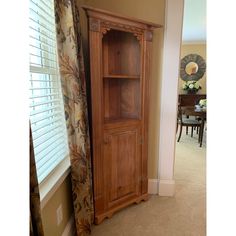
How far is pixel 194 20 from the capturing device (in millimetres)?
4441

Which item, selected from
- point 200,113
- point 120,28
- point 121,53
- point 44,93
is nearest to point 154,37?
point 121,53

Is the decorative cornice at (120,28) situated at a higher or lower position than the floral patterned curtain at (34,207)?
higher

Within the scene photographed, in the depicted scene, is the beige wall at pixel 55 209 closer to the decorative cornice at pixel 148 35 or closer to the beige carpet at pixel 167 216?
the beige carpet at pixel 167 216

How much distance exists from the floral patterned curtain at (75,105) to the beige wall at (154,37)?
18.4 inches

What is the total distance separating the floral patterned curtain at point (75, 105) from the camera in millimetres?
1393

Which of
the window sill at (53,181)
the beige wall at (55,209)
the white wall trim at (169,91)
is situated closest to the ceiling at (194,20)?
the white wall trim at (169,91)

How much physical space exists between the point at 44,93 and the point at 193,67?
6327mm

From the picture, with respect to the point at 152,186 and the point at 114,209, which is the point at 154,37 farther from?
the point at 114,209

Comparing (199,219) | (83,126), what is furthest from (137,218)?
(83,126)

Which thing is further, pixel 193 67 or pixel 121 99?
pixel 193 67

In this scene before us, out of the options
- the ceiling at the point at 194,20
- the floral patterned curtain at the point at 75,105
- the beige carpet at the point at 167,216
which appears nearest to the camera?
the floral patterned curtain at the point at 75,105

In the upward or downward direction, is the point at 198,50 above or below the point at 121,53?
above

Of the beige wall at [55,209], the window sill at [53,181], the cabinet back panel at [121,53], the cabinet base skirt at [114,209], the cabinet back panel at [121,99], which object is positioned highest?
the cabinet back panel at [121,53]
